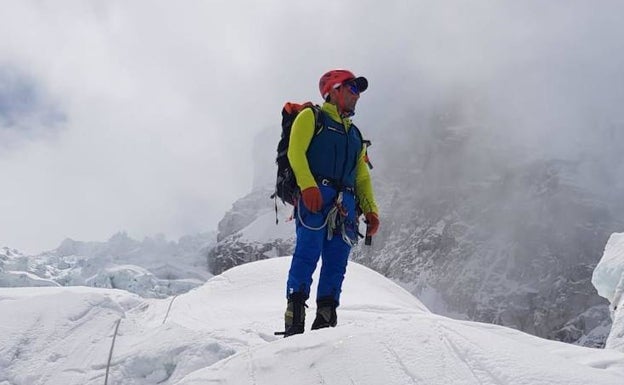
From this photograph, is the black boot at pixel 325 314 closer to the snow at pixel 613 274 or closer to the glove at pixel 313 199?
the glove at pixel 313 199

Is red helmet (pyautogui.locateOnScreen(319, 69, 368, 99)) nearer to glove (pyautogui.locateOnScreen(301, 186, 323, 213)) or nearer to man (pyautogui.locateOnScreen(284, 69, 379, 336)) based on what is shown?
man (pyautogui.locateOnScreen(284, 69, 379, 336))

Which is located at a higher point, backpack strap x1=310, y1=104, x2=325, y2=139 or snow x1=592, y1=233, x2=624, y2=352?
backpack strap x1=310, y1=104, x2=325, y2=139

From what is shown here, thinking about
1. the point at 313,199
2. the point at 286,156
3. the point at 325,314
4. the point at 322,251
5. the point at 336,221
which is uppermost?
the point at 286,156

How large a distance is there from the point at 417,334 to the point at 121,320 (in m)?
3.18

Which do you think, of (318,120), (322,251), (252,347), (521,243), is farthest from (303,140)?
(521,243)

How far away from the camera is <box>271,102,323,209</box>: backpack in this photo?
17.4ft

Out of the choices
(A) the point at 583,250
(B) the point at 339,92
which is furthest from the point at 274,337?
(A) the point at 583,250

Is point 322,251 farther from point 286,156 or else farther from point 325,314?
point 286,156

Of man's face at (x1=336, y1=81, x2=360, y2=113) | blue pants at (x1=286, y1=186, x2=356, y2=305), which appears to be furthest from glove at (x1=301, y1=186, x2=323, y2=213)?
man's face at (x1=336, y1=81, x2=360, y2=113)

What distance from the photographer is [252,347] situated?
Answer: 4.14 m

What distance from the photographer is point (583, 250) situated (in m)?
163

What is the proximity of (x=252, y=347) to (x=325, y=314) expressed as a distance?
3.43 ft

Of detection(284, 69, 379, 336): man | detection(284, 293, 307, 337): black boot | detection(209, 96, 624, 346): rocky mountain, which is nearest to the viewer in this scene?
detection(284, 293, 307, 337): black boot

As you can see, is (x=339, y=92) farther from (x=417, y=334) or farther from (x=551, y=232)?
(x=551, y=232)
